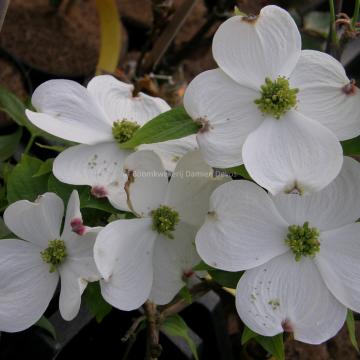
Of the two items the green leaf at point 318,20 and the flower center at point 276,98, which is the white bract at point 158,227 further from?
the green leaf at point 318,20

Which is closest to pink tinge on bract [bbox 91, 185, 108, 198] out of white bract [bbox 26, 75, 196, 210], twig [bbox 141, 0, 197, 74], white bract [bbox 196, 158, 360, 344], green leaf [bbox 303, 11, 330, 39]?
white bract [bbox 26, 75, 196, 210]

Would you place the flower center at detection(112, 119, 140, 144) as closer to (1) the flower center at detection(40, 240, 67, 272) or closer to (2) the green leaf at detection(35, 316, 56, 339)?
(1) the flower center at detection(40, 240, 67, 272)

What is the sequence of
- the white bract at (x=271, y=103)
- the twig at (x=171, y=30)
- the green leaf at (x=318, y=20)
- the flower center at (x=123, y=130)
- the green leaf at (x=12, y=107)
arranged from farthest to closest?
the green leaf at (x=318, y=20) → the twig at (x=171, y=30) → the green leaf at (x=12, y=107) → the flower center at (x=123, y=130) → the white bract at (x=271, y=103)

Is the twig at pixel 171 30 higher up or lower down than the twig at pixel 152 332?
higher up

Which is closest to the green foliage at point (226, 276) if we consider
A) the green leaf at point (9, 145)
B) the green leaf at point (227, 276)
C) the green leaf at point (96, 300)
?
the green leaf at point (227, 276)

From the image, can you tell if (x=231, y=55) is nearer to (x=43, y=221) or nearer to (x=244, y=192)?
(x=244, y=192)

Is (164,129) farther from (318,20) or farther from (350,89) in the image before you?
(318,20)

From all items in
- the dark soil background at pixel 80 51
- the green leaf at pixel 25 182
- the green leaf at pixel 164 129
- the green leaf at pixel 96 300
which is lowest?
the dark soil background at pixel 80 51

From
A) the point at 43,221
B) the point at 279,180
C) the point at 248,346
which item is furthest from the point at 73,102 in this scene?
the point at 248,346
